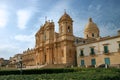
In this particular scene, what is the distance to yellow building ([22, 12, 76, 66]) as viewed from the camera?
2047 inches

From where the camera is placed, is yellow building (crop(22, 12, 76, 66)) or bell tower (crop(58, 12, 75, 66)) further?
yellow building (crop(22, 12, 76, 66))

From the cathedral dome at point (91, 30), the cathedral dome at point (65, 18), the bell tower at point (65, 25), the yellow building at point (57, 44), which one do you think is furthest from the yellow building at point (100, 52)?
the cathedral dome at point (91, 30)

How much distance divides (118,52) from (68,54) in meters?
14.5

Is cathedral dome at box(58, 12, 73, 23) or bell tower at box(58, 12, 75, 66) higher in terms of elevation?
cathedral dome at box(58, 12, 73, 23)

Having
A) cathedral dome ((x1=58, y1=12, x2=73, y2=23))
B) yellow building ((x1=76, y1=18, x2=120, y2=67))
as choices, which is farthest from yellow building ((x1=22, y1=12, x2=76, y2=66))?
yellow building ((x1=76, y1=18, x2=120, y2=67))

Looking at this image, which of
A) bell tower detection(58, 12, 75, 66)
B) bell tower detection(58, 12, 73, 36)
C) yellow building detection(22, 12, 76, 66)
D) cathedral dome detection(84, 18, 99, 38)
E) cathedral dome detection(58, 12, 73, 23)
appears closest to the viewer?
bell tower detection(58, 12, 75, 66)

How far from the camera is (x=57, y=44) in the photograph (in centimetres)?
5572

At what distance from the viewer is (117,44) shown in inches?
1620

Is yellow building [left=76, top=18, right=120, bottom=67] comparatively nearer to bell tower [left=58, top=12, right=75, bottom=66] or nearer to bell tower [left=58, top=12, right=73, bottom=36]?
bell tower [left=58, top=12, right=75, bottom=66]

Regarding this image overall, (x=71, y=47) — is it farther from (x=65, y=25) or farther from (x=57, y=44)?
(x=65, y=25)

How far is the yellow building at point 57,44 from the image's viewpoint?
52.0 metres

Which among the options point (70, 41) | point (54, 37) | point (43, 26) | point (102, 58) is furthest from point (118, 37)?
point (43, 26)

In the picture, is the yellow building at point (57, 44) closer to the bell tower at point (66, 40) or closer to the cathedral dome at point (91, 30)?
the bell tower at point (66, 40)

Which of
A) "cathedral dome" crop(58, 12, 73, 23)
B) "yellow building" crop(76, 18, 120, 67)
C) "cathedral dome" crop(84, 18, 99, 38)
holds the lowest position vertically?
"yellow building" crop(76, 18, 120, 67)
